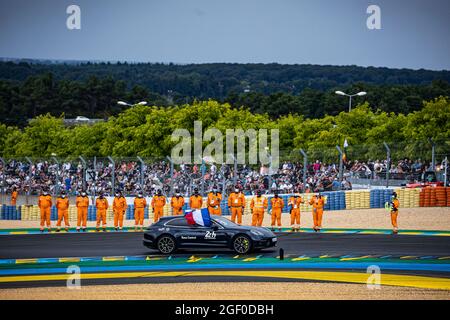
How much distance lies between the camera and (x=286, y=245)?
81.5 ft

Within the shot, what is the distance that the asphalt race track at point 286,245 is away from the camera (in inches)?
912

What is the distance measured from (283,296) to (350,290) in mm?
1462

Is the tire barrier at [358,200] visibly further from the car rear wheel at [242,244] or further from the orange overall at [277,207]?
the car rear wheel at [242,244]

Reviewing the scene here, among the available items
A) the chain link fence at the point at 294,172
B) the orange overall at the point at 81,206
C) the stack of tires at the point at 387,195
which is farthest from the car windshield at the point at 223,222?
the stack of tires at the point at 387,195

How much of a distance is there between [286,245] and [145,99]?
124 metres

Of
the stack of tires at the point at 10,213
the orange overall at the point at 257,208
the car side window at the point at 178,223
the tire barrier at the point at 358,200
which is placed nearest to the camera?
the car side window at the point at 178,223

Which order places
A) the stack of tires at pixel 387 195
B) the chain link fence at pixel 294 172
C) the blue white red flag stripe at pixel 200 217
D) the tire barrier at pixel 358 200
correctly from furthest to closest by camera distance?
the tire barrier at pixel 358 200 < the chain link fence at pixel 294 172 < the stack of tires at pixel 387 195 < the blue white red flag stripe at pixel 200 217

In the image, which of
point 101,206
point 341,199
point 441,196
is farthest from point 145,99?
point 101,206

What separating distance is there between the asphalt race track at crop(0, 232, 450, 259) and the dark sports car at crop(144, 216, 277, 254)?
25.5 inches

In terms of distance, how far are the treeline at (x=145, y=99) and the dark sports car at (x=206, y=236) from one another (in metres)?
99.8

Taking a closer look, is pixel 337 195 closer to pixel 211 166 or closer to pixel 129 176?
pixel 211 166

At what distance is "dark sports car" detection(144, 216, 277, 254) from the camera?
2256 cm

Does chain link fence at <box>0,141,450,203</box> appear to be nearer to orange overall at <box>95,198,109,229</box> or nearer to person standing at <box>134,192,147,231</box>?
person standing at <box>134,192,147,231</box>
